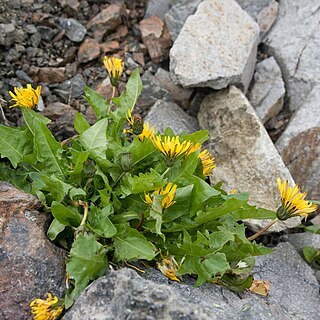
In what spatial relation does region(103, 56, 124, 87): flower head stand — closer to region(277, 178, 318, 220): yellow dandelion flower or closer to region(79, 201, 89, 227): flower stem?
region(79, 201, 89, 227): flower stem

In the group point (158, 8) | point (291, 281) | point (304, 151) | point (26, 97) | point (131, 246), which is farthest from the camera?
point (158, 8)

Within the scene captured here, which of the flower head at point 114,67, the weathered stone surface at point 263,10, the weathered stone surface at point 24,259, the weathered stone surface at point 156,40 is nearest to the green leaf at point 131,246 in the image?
the weathered stone surface at point 24,259

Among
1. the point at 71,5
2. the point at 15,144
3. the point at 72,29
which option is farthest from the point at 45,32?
the point at 15,144

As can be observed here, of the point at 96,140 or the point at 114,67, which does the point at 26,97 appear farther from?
the point at 114,67

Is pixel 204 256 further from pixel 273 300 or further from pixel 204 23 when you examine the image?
pixel 204 23

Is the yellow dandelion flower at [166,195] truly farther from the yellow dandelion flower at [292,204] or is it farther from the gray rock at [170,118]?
the gray rock at [170,118]

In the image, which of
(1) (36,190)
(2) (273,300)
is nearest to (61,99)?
(1) (36,190)

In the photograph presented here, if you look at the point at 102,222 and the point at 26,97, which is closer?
the point at 102,222

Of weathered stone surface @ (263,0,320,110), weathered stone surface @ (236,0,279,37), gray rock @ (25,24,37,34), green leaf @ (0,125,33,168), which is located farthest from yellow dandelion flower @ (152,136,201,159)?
weathered stone surface @ (236,0,279,37)
